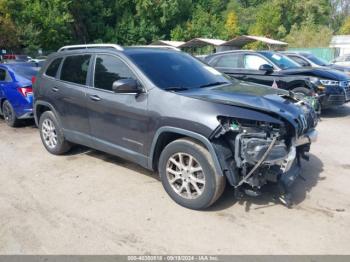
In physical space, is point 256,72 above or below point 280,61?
below

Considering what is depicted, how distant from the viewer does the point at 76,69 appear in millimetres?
5473

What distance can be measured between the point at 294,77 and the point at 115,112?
5.75 m

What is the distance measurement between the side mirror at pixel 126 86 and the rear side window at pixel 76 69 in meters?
1.18

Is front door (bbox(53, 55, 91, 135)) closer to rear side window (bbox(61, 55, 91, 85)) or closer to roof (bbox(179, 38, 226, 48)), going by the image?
rear side window (bbox(61, 55, 91, 85))

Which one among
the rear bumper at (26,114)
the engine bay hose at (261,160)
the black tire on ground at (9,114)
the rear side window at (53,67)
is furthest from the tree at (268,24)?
the engine bay hose at (261,160)

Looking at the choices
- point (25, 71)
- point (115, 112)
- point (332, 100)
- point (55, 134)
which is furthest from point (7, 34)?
point (115, 112)

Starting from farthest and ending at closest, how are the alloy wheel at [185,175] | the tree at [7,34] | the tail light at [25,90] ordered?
the tree at [7,34] < the tail light at [25,90] < the alloy wheel at [185,175]

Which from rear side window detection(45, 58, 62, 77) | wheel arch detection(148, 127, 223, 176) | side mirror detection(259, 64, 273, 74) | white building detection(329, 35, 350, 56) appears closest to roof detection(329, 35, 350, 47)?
white building detection(329, 35, 350, 56)

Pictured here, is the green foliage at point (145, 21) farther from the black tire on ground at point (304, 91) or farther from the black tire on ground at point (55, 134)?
the black tire on ground at point (304, 91)

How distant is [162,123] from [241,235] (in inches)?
60.6

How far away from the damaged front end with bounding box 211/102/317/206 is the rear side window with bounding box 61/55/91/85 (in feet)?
8.27

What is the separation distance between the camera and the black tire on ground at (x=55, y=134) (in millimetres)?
5863

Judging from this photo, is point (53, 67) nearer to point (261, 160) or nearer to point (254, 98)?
point (254, 98)

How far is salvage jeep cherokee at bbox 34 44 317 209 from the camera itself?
3.74 m
